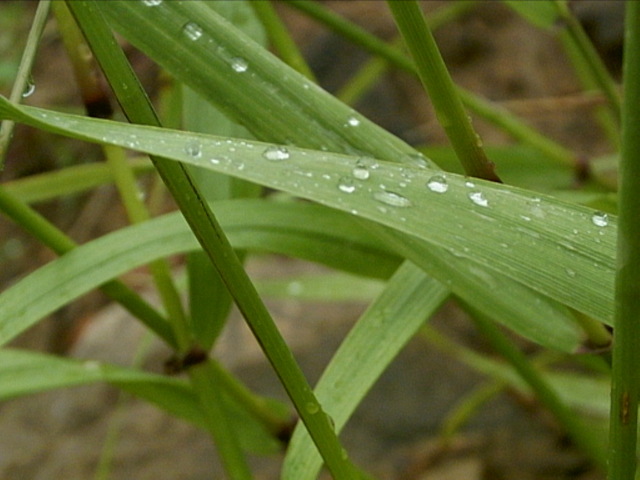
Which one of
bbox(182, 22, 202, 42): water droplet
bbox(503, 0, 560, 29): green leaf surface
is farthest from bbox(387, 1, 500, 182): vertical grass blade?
bbox(503, 0, 560, 29): green leaf surface

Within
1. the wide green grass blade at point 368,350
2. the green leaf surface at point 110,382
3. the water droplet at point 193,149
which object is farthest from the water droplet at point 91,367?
the water droplet at point 193,149

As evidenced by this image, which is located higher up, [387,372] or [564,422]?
[564,422]

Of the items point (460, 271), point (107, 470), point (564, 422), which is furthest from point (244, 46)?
point (107, 470)

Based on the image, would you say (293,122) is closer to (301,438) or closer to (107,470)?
(301,438)

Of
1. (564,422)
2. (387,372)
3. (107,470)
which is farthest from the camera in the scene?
(387,372)

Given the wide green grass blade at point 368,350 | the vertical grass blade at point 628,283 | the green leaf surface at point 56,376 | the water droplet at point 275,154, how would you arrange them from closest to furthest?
the vertical grass blade at point 628,283
the water droplet at point 275,154
the wide green grass blade at point 368,350
the green leaf surface at point 56,376

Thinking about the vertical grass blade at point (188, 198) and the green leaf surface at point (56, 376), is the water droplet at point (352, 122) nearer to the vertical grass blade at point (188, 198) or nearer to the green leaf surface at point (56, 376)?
the vertical grass blade at point (188, 198)

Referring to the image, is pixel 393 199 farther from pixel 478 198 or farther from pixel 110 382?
pixel 110 382
